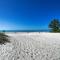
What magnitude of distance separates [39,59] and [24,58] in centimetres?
69

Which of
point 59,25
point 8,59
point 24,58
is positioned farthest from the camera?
point 59,25

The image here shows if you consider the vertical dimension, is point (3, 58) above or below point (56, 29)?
below

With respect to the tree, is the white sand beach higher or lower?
lower

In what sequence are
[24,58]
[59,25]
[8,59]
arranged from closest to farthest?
1. [8,59]
2. [24,58]
3. [59,25]

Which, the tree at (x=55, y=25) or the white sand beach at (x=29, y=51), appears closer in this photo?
the white sand beach at (x=29, y=51)

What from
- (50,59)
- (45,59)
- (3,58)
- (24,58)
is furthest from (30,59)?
(3,58)

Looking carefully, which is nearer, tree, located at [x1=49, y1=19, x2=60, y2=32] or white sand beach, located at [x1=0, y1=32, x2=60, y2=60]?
white sand beach, located at [x1=0, y1=32, x2=60, y2=60]

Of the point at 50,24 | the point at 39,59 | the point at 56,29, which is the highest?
the point at 50,24

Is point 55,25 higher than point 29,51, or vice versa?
point 55,25

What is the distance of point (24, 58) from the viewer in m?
3.74

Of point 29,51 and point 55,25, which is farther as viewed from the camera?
point 55,25

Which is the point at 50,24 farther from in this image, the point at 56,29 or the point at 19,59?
the point at 19,59

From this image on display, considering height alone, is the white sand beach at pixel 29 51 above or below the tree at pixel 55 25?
below

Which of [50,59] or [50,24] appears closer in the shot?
[50,59]
